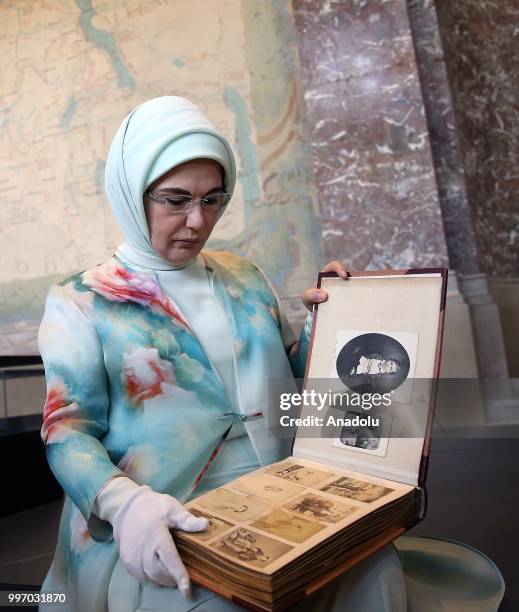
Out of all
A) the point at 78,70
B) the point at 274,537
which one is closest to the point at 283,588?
the point at 274,537

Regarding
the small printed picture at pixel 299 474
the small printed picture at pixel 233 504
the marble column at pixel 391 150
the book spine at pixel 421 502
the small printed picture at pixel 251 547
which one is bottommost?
the book spine at pixel 421 502

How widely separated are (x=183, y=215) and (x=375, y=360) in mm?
558

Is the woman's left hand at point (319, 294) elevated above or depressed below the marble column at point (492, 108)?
below

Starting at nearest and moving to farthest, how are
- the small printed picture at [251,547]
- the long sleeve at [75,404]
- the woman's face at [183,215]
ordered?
the small printed picture at [251,547]
the long sleeve at [75,404]
the woman's face at [183,215]

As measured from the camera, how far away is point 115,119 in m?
4.91

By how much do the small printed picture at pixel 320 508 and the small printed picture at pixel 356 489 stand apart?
39 mm

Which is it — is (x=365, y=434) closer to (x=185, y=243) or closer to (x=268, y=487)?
(x=268, y=487)

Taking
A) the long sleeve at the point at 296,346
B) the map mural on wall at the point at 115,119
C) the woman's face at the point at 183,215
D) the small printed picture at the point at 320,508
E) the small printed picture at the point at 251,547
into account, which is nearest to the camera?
the small printed picture at the point at 251,547

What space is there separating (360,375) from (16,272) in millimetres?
4762

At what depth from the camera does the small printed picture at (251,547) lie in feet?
2.64

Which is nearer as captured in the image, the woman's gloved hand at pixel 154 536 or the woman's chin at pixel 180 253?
the woman's gloved hand at pixel 154 536

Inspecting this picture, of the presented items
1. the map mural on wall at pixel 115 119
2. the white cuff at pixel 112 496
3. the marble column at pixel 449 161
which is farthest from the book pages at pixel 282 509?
the map mural on wall at pixel 115 119

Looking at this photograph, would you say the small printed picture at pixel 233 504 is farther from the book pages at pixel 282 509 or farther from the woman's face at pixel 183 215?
the woman's face at pixel 183 215

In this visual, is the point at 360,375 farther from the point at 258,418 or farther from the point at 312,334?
the point at 258,418
